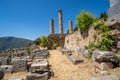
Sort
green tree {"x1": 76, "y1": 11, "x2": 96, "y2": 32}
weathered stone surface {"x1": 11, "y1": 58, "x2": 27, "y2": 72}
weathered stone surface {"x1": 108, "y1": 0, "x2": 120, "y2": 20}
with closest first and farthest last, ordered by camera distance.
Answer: weathered stone surface {"x1": 11, "y1": 58, "x2": 27, "y2": 72} < weathered stone surface {"x1": 108, "y1": 0, "x2": 120, "y2": 20} < green tree {"x1": 76, "y1": 11, "x2": 96, "y2": 32}

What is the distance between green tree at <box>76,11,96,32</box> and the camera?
1587 centimetres

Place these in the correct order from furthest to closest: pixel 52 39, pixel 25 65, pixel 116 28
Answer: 1. pixel 52 39
2. pixel 116 28
3. pixel 25 65

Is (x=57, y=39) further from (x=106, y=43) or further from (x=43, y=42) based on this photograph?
(x=106, y=43)

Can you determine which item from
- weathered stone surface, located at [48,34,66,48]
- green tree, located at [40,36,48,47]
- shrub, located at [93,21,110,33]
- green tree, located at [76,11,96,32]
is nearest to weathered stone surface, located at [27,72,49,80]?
shrub, located at [93,21,110,33]

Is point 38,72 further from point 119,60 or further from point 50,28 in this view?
point 50,28

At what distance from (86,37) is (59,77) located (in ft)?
30.9

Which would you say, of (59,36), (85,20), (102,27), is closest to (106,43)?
(102,27)

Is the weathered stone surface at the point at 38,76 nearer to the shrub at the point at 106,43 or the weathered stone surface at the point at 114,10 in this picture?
the shrub at the point at 106,43

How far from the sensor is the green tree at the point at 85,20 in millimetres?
15867

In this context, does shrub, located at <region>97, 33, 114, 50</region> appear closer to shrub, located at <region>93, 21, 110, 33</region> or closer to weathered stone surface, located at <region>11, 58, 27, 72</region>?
shrub, located at <region>93, 21, 110, 33</region>

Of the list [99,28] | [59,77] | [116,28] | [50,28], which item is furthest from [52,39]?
[59,77]

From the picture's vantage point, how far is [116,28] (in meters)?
10.4

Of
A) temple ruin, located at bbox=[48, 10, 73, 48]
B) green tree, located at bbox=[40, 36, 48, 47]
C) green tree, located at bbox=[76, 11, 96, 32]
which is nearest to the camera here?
green tree, located at bbox=[76, 11, 96, 32]

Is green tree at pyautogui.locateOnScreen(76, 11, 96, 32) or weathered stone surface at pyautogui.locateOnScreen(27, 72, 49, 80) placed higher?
green tree at pyautogui.locateOnScreen(76, 11, 96, 32)
